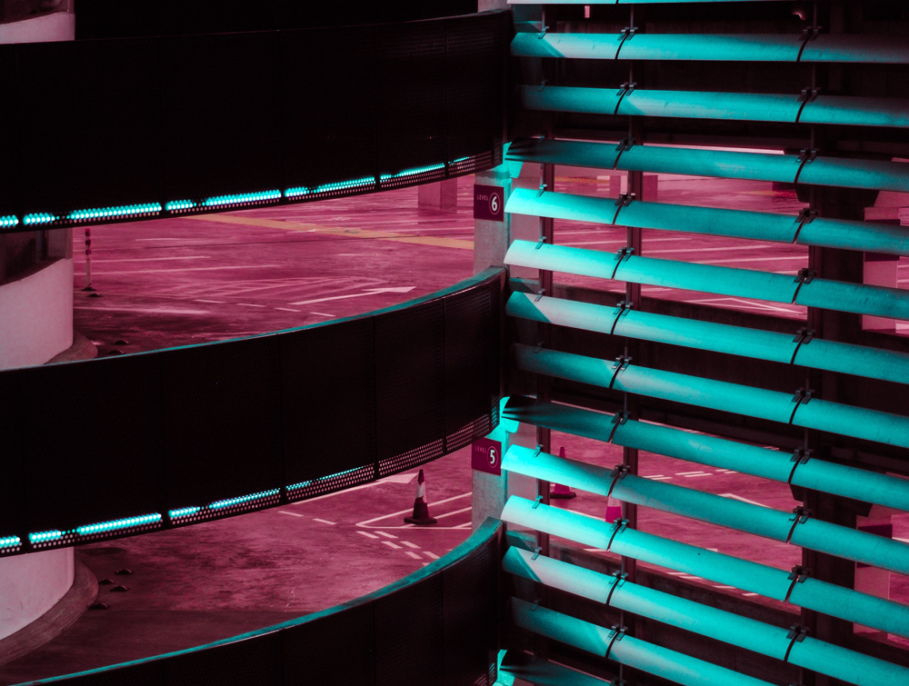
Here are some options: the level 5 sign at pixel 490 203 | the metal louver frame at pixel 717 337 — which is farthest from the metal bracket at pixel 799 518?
the level 5 sign at pixel 490 203

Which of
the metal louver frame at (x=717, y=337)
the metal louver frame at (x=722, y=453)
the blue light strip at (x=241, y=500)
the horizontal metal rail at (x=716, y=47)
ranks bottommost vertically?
the blue light strip at (x=241, y=500)

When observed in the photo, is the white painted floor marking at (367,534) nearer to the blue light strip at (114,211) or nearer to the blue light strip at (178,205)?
the blue light strip at (178,205)

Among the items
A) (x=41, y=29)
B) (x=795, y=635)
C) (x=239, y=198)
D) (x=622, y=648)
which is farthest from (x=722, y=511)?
(x=41, y=29)

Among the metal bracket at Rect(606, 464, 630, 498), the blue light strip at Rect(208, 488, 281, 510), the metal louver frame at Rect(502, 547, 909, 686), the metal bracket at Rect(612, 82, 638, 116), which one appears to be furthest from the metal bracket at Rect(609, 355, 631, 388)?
the blue light strip at Rect(208, 488, 281, 510)

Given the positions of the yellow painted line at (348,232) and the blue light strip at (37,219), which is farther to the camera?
the yellow painted line at (348,232)

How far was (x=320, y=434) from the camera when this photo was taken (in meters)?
9.95

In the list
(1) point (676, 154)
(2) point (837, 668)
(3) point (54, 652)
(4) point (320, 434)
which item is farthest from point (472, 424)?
(3) point (54, 652)

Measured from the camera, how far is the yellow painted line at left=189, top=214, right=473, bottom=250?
41.9 m

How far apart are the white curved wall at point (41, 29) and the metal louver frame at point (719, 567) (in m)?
6.59

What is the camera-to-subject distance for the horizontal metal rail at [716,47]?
30.0 ft

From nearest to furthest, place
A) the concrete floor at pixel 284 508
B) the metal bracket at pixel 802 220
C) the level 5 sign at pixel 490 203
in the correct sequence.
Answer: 1. the metal bracket at pixel 802 220
2. the level 5 sign at pixel 490 203
3. the concrete floor at pixel 284 508

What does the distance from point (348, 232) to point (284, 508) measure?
954 inches

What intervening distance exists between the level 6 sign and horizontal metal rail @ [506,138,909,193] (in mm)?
2679

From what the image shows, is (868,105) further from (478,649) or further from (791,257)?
(791,257)
